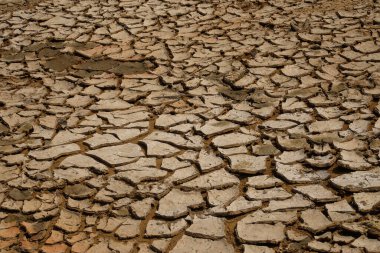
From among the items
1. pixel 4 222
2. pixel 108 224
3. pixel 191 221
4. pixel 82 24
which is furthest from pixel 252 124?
pixel 82 24

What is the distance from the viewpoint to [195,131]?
277 centimetres

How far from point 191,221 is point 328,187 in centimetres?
62

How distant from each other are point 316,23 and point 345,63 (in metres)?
0.75

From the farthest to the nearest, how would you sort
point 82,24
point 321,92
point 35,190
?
point 82,24 → point 321,92 → point 35,190

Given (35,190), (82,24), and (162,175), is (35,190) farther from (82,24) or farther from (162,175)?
(82,24)

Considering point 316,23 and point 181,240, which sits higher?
point 316,23

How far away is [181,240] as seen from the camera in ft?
6.74

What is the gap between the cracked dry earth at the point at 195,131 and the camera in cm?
210

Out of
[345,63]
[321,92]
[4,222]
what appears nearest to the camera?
[4,222]

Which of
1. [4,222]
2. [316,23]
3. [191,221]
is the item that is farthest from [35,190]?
[316,23]

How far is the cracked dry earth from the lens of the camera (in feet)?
6.90

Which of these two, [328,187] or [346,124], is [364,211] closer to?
[328,187]

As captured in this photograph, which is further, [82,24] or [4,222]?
[82,24]

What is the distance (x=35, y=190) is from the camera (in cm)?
240
